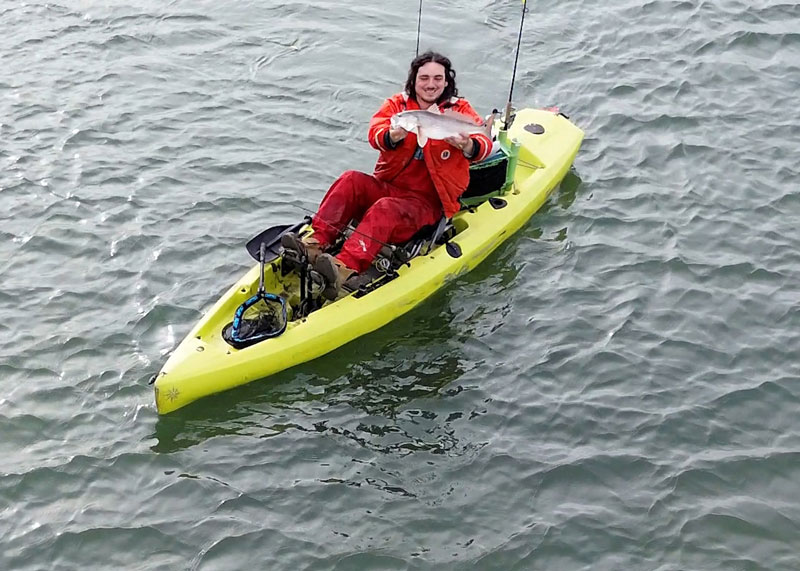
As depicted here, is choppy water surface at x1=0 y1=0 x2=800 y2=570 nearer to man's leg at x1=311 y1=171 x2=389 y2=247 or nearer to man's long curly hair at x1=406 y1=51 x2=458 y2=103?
man's leg at x1=311 y1=171 x2=389 y2=247

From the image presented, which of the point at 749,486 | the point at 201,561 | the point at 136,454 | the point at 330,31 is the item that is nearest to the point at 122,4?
the point at 330,31

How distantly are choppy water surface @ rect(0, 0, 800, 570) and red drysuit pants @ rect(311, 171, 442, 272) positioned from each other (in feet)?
2.30

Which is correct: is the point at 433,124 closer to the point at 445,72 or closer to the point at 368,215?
the point at 445,72

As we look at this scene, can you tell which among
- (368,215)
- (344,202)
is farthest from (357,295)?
(344,202)

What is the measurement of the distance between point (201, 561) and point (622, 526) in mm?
2683

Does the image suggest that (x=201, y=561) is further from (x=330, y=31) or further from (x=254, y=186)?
(x=330, y=31)

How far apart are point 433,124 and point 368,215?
3.28ft

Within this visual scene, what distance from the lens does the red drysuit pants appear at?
26.3 ft

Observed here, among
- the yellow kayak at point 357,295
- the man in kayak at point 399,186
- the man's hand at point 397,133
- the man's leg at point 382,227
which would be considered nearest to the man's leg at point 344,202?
the man in kayak at point 399,186

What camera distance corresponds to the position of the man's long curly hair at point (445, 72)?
791 cm

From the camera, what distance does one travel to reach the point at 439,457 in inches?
280

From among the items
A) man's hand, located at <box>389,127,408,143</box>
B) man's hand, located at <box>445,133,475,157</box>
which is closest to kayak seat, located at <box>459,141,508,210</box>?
man's hand, located at <box>445,133,475,157</box>

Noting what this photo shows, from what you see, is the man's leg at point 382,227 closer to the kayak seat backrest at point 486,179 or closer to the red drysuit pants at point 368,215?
the red drysuit pants at point 368,215

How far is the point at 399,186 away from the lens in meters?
8.39
